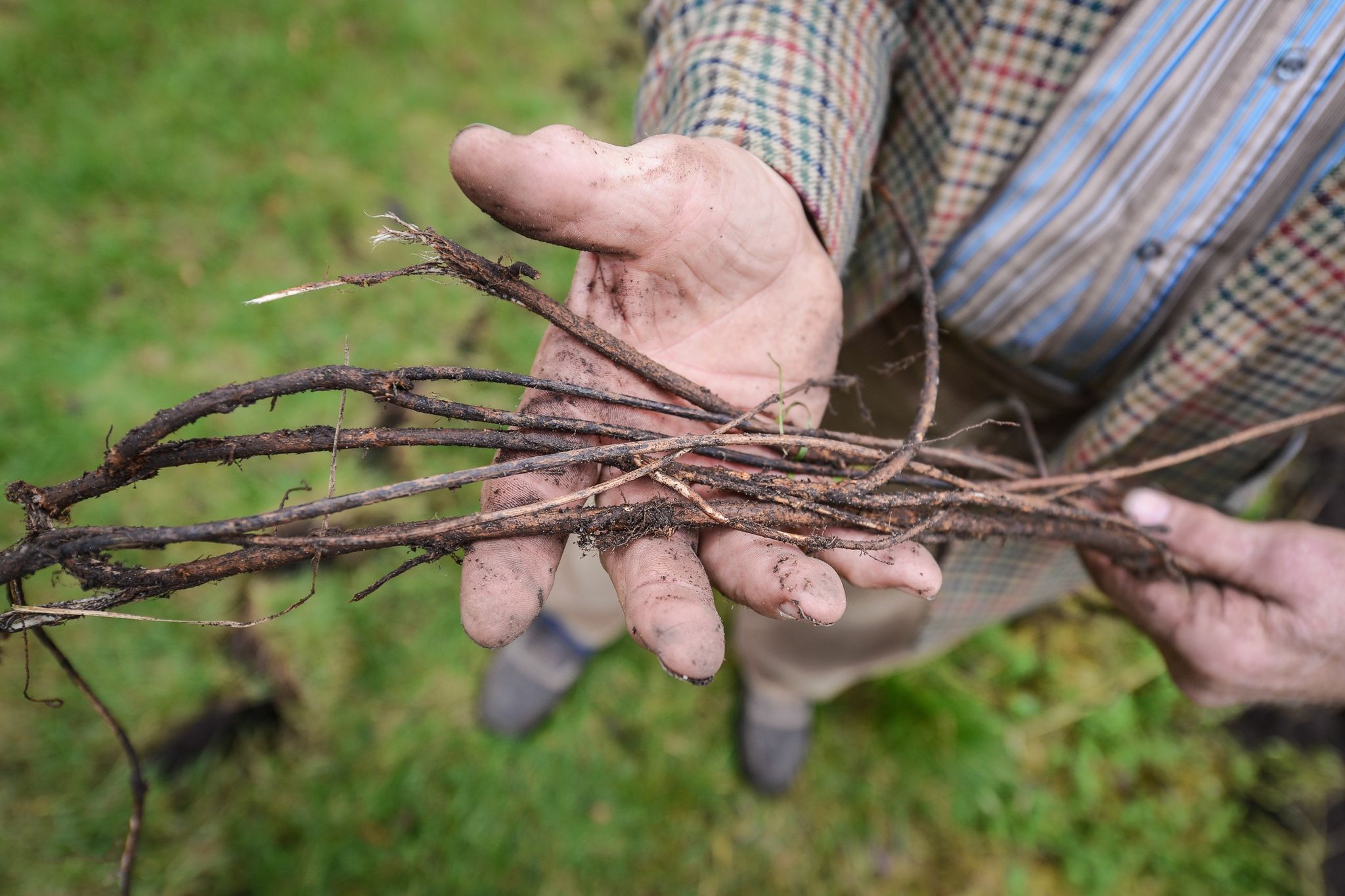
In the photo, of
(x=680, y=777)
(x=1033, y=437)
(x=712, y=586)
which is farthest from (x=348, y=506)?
(x=680, y=777)

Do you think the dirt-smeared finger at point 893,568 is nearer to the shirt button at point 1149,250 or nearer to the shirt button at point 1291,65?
the shirt button at point 1149,250

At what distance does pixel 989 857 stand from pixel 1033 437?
1.79m

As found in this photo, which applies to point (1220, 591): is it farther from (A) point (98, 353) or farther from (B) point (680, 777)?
(A) point (98, 353)

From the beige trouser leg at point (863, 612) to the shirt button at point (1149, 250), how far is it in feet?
1.52

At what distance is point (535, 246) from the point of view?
3.31 m

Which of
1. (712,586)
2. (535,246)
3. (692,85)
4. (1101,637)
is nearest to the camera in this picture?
(712,586)

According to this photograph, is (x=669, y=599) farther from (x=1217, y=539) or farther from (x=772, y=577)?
(x=1217, y=539)

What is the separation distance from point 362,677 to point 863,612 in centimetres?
166

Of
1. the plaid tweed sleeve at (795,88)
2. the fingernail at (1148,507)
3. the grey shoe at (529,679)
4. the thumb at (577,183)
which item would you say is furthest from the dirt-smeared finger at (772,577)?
the grey shoe at (529,679)

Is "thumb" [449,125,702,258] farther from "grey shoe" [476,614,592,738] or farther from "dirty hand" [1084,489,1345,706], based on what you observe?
"grey shoe" [476,614,592,738]

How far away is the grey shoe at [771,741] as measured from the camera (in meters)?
2.56

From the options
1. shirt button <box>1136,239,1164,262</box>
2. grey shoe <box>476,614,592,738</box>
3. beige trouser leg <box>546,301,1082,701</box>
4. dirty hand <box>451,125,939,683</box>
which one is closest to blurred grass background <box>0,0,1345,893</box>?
grey shoe <box>476,614,592,738</box>

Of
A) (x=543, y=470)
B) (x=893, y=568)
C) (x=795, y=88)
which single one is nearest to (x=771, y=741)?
(x=893, y=568)

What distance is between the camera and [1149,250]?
1.51 m
